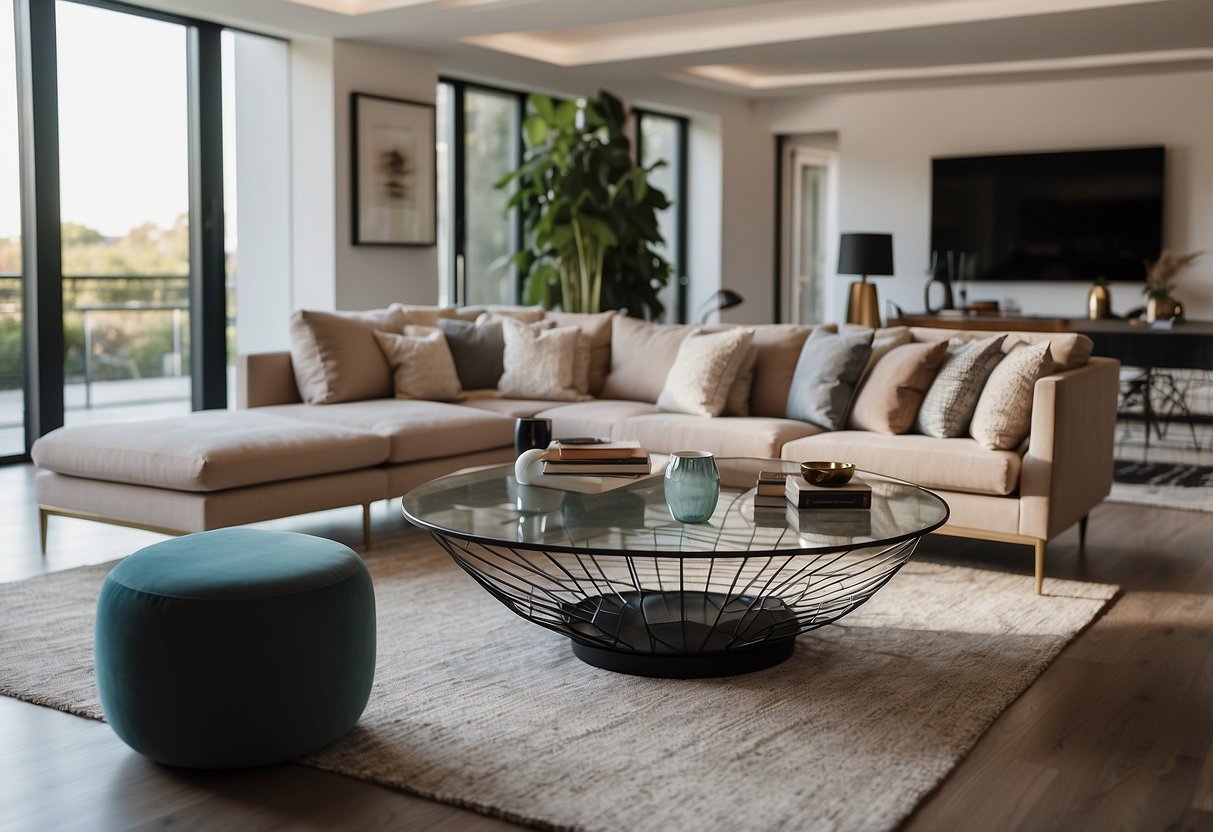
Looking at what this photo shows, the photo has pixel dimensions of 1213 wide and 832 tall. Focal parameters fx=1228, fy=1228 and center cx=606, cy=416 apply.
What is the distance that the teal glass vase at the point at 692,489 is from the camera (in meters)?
2.88

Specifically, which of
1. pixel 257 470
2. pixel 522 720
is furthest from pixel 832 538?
pixel 257 470

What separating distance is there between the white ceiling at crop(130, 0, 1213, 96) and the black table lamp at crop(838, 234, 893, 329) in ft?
3.91

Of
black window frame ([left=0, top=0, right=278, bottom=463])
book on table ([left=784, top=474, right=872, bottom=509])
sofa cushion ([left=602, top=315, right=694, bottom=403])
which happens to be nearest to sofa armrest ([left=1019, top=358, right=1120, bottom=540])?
book on table ([left=784, top=474, right=872, bottom=509])

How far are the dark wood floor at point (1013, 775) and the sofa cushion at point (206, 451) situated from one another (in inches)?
A: 46.0

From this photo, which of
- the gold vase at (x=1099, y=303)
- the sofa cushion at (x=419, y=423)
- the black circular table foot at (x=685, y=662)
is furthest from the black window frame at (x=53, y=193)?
the gold vase at (x=1099, y=303)

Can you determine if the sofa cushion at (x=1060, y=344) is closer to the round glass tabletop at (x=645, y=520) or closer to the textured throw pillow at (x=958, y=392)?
the textured throw pillow at (x=958, y=392)

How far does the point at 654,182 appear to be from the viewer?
32.9 feet

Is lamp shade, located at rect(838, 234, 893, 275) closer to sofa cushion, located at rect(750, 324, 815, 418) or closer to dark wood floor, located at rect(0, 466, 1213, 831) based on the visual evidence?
sofa cushion, located at rect(750, 324, 815, 418)

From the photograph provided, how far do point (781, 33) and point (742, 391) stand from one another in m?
3.15

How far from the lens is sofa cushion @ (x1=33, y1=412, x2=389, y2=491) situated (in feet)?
12.4

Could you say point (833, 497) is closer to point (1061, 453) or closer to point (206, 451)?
point (1061, 453)

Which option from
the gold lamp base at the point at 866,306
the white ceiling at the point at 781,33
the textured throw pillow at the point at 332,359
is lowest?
the textured throw pillow at the point at 332,359

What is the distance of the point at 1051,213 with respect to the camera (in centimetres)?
916

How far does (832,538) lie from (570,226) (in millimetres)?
5443
